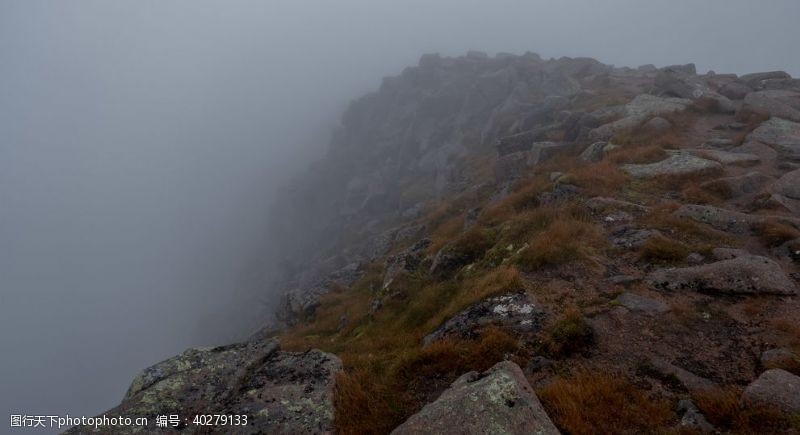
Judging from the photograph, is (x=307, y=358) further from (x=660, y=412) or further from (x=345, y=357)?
(x=660, y=412)

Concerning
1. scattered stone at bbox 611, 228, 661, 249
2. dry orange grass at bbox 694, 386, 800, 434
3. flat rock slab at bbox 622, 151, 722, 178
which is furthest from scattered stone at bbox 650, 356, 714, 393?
→ flat rock slab at bbox 622, 151, 722, 178

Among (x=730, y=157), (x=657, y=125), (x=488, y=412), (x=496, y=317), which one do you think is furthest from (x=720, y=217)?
(x=657, y=125)

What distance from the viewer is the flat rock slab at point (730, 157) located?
18.9 metres

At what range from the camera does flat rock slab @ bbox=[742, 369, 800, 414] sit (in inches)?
250

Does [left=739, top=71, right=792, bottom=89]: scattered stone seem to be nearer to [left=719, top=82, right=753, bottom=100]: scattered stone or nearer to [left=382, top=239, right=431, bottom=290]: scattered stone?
[left=719, top=82, right=753, bottom=100]: scattered stone

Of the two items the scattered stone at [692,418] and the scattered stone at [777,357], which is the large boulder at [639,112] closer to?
the scattered stone at [777,357]

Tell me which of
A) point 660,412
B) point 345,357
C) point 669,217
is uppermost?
point 669,217

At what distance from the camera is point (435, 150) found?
82000 mm

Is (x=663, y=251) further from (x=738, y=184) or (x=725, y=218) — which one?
(x=738, y=184)

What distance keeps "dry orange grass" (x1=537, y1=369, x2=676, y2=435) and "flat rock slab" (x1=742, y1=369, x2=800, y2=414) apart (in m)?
1.19

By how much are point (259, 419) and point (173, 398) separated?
82.5 inches

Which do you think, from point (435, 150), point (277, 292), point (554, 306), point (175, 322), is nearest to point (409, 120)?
point (435, 150)

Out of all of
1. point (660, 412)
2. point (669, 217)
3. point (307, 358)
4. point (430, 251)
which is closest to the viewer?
point (660, 412)

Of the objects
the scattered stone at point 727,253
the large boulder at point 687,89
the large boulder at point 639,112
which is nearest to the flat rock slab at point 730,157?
the large boulder at point 639,112
